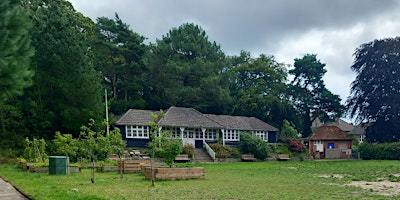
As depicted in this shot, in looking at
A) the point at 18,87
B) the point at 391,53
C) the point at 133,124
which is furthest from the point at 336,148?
the point at 18,87

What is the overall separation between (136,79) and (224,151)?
16.8m

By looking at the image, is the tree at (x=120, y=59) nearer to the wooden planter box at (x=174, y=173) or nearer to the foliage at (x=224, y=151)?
the foliage at (x=224, y=151)

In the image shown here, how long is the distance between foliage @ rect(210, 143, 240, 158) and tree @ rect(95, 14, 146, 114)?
42.6 ft

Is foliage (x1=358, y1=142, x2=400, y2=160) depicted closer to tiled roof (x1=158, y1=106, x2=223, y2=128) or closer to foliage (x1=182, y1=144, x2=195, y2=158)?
tiled roof (x1=158, y1=106, x2=223, y2=128)

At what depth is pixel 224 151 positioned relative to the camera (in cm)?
3956

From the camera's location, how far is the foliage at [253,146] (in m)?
40.0

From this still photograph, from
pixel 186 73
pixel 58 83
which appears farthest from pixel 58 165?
pixel 186 73

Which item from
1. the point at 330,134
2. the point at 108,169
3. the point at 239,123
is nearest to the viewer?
the point at 108,169

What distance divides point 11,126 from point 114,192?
26279 millimetres

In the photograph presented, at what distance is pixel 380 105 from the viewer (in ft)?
147

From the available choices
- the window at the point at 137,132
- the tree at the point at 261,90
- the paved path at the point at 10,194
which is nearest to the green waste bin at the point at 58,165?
the paved path at the point at 10,194

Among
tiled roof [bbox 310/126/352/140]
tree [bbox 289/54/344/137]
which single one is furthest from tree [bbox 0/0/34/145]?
tree [bbox 289/54/344/137]

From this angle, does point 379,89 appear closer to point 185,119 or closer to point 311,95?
point 311,95

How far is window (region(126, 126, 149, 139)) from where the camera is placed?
40.3 meters
